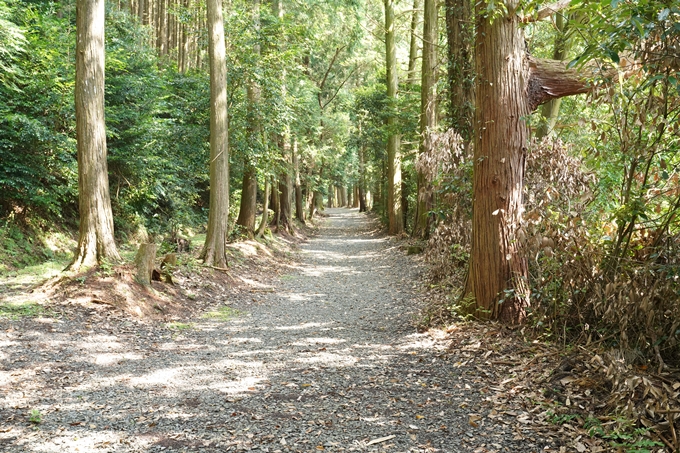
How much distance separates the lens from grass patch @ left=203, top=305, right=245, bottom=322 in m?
8.30

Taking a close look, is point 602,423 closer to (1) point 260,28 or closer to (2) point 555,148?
(2) point 555,148

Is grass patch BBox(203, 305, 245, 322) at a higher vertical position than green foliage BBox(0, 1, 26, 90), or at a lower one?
lower

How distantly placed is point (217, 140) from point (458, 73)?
5427 mm

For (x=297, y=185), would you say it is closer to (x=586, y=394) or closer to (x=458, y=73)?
(x=458, y=73)

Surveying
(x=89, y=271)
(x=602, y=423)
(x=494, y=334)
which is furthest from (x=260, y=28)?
(x=602, y=423)

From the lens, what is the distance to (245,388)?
4.93 meters

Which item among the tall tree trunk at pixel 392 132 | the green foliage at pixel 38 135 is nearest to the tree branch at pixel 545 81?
the green foliage at pixel 38 135

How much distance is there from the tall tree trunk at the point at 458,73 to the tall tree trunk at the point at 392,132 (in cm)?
898

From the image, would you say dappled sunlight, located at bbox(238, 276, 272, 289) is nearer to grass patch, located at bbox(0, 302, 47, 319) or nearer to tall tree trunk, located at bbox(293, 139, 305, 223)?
grass patch, located at bbox(0, 302, 47, 319)

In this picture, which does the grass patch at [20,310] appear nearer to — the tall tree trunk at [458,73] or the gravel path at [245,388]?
the gravel path at [245,388]

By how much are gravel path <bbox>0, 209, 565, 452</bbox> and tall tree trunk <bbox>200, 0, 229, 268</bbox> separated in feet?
10.9

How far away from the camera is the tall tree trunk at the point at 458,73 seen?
964 cm

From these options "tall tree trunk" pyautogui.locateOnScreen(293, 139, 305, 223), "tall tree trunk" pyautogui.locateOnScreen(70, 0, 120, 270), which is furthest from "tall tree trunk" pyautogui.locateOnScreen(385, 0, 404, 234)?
"tall tree trunk" pyautogui.locateOnScreen(70, 0, 120, 270)

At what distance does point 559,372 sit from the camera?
14.8 ft
